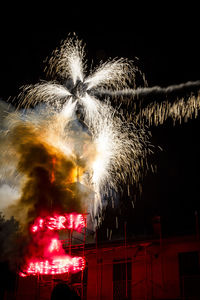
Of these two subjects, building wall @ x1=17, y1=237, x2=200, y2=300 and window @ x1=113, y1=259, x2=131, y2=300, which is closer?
building wall @ x1=17, y1=237, x2=200, y2=300

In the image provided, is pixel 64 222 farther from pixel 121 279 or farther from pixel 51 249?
pixel 121 279

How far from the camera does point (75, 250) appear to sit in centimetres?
1834

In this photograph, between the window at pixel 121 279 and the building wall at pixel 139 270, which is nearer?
the building wall at pixel 139 270

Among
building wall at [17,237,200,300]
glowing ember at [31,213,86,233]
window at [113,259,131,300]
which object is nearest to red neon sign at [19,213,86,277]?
glowing ember at [31,213,86,233]

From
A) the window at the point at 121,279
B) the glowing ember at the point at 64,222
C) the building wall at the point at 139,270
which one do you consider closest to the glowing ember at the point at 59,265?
the building wall at the point at 139,270

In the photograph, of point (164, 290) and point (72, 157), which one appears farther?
point (72, 157)

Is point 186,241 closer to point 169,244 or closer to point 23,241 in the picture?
point 169,244

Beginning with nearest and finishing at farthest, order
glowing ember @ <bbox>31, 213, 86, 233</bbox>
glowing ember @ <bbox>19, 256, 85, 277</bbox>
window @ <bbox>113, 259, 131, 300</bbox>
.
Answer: glowing ember @ <bbox>19, 256, 85, 277</bbox> < window @ <bbox>113, 259, 131, 300</bbox> < glowing ember @ <bbox>31, 213, 86, 233</bbox>

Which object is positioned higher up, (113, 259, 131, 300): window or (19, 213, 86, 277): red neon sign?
(19, 213, 86, 277): red neon sign

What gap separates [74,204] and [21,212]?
3.52 m

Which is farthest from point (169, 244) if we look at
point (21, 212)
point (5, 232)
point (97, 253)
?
point (5, 232)

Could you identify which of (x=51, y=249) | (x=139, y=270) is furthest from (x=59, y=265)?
(x=139, y=270)

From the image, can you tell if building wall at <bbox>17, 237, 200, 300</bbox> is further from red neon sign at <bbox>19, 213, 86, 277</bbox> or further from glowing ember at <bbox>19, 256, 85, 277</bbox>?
red neon sign at <bbox>19, 213, 86, 277</bbox>

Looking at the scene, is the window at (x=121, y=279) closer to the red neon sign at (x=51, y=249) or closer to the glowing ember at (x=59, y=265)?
the glowing ember at (x=59, y=265)
